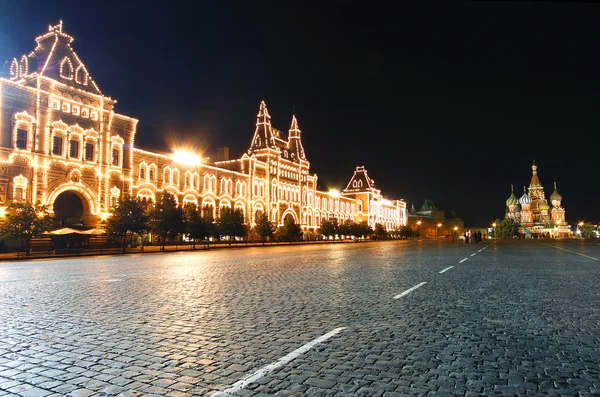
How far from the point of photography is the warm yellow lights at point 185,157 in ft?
212

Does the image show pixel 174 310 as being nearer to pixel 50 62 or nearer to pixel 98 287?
pixel 98 287

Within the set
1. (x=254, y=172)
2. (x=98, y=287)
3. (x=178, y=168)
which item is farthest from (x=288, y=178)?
(x=98, y=287)

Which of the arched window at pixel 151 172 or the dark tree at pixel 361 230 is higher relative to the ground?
the arched window at pixel 151 172

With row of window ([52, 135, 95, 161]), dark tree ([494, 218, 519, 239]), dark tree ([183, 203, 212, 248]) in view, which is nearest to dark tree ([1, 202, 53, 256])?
row of window ([52, 135, 95, 161])

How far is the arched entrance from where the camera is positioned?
47.2 metres

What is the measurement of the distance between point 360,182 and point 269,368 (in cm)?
13386

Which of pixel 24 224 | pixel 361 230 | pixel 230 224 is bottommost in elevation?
pixel 24 224

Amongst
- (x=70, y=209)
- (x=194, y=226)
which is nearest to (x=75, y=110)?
(x=70, y=209)

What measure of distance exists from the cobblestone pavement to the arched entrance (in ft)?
130

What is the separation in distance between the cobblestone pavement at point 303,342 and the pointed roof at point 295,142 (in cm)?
9076

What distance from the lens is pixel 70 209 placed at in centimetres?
4875

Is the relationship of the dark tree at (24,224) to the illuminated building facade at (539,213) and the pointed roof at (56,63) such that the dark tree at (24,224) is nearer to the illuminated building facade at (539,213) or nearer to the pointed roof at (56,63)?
the pointed roof at (56,63)

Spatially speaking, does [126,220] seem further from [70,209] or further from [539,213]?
[539,213]

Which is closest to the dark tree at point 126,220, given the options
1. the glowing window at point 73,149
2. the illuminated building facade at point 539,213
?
the glowing window at point 73,149
